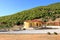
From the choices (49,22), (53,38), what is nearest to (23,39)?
(53,38)

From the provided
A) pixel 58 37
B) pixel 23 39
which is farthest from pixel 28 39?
pixel 58 37

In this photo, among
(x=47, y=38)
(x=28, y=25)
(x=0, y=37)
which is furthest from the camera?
(x=28, y=25)

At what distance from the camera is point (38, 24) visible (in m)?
43.8

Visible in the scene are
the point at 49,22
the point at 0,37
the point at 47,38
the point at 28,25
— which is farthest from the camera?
the point at 49,22

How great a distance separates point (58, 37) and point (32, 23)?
2051 centimetres

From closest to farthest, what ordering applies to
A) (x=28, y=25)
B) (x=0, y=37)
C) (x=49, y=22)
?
(x=0, y=37) → (x=28, y=25) → (x=49, y=22)

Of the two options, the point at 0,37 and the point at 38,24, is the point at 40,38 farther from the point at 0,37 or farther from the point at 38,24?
the point at 38,24

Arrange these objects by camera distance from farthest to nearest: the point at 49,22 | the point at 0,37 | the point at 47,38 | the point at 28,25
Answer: the point at 49,22, the point at 28,25, the point at 0,37, the point at 47,38

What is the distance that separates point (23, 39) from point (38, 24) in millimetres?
21536

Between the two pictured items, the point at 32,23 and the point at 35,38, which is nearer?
the point at 35,38

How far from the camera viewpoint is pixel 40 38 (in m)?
22.5

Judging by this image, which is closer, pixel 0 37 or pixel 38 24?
pixel 0 37

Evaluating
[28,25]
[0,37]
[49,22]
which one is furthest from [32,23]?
[0,37]

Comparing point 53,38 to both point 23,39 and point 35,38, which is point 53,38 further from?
point 23,39
